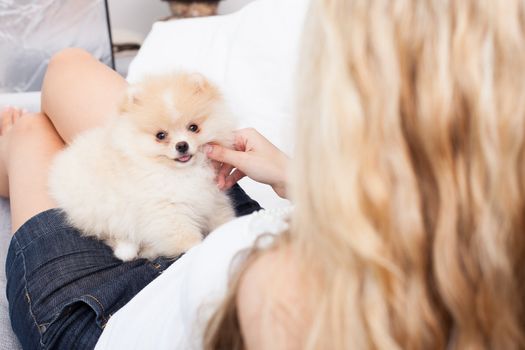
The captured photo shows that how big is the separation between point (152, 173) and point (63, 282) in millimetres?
300

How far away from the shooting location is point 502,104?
447 mm

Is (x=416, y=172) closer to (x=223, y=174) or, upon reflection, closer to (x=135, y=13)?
(x=223, y=174)

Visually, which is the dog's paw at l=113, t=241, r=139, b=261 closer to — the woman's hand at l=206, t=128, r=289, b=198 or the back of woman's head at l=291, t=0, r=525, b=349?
the woman's hand at l=206, t=128, r=289, b=198

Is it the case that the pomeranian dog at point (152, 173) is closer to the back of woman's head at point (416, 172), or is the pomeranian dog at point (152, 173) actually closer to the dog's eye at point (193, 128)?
the dog's eye at point (193, 128)

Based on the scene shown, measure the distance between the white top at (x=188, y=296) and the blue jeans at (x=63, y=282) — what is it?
4.4 inches

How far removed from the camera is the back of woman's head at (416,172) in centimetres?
45

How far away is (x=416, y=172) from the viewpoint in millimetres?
482

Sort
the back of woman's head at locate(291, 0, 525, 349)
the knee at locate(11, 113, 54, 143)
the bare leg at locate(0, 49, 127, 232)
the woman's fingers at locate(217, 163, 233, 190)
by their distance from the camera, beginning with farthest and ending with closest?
the knee at locate(11, 113, 54, 143), the bare leg at locate(0, 49, 127, 232), the woman's fingers at locate(217, 163, 233, 190), the back of woman's head at locate(291, 0, 525, 349)

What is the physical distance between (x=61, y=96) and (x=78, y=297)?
717 millimetres

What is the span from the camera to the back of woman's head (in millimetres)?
449

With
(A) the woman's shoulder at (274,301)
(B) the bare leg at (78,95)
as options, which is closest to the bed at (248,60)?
(B) the bare leg at (78,95)

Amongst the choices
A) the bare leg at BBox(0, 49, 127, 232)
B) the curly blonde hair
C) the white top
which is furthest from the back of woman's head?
the bare leg at BBox(0, 49, 127, 232)

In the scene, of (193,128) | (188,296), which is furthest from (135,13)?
(188,296)

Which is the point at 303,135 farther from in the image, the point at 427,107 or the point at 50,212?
the point at 50,212
